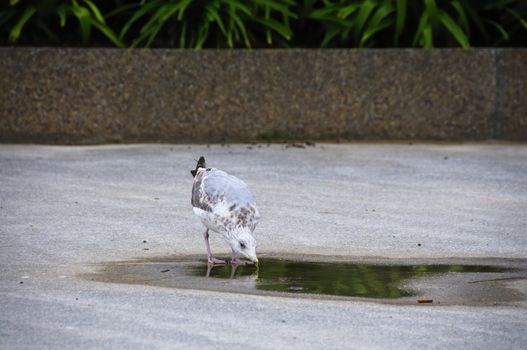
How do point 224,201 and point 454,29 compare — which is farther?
point 454,29

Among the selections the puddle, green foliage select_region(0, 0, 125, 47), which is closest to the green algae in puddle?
the puddle

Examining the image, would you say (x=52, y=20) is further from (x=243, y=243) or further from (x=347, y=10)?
(x=243, y=243)

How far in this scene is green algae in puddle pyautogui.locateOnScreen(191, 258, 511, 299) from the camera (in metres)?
6.66

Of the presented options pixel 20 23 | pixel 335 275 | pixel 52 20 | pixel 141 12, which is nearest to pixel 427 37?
pixel 141 12

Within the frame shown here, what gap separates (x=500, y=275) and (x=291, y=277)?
4.01 feet

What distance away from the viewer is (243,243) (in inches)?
276

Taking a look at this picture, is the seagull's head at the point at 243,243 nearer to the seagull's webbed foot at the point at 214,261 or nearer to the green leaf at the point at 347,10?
the seagull's webbed foot at the point at 214,261

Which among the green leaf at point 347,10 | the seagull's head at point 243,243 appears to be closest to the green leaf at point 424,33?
the green leaf at point 347,10

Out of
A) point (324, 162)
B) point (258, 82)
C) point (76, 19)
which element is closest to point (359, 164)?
point (324, 162)

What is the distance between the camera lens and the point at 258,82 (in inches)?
552

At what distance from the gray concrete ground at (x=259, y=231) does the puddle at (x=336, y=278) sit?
193 millimetres

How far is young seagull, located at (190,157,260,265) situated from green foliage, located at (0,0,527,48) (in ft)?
22.6

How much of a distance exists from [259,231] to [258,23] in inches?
262

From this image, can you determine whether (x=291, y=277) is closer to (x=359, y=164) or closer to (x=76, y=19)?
(x=359, y=164)
